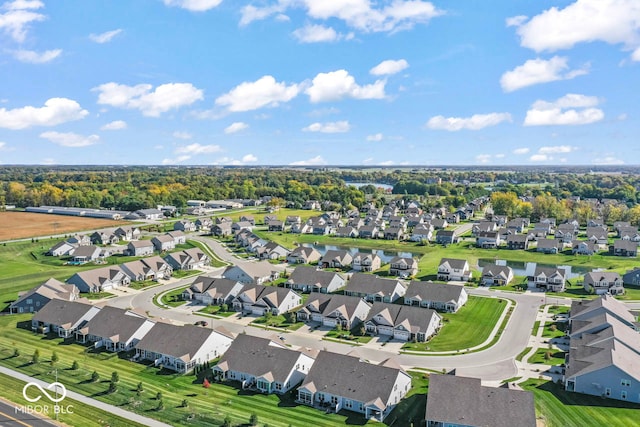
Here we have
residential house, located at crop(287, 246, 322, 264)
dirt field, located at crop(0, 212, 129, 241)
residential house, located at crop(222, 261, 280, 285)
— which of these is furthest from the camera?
dirt field, located at crop(0, 212, 129, 241)

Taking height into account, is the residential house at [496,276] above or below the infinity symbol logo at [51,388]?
above

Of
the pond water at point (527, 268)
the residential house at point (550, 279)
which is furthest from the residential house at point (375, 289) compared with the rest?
the pond water at point (527, 268)

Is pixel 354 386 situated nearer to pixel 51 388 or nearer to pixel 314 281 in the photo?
pixel 51 388

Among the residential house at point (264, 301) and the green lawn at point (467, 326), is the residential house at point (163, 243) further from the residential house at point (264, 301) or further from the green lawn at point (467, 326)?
the green lawn at point (467, 326)

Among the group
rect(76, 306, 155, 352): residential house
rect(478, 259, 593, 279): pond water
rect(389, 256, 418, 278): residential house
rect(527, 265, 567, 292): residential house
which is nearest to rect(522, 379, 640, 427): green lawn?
rect(527, 265, 567, 292): residential house

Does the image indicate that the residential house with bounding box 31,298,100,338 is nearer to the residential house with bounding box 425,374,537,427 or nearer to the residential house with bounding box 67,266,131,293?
the residential house with bounding box 67,266,131,293

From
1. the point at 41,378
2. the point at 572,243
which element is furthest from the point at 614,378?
the point at 572,243
